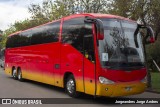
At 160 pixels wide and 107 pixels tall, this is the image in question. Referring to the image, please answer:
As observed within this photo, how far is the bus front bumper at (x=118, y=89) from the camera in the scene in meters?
12.5

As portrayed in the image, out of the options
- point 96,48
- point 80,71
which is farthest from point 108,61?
point 80,71

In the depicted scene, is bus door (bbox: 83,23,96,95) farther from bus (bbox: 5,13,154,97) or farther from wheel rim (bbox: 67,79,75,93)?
wheel rim (bbox: 67,79,75,93)

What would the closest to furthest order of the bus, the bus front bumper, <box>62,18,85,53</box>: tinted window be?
1. the bus front bumper
2. the bus
3. <box>62,18,85,53</box>: tinted window

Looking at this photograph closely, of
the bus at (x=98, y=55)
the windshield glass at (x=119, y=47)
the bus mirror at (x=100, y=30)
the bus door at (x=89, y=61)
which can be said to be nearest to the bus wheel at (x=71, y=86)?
the bus at (x=98, y=55)

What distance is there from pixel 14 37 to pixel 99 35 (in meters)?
13.9

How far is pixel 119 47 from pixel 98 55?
901mm

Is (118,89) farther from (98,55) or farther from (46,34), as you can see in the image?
(46,34)

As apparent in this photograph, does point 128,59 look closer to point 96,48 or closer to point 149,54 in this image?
point 96,48

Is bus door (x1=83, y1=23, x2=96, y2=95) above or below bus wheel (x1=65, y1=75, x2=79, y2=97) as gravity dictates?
above

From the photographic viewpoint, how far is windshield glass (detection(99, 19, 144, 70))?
12.7m

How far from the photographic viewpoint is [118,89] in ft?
41.7

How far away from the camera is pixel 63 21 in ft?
52.5

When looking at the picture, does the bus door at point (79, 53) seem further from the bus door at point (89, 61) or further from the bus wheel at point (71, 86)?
the bus wheel at point (71, 86)

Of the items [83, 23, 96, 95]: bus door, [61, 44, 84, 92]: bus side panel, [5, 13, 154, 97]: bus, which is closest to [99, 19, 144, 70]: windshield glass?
[5, 13, 154, 97]: bus
